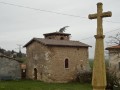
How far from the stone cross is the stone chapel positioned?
28.5m

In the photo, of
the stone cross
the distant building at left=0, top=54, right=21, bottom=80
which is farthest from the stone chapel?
the stone cross

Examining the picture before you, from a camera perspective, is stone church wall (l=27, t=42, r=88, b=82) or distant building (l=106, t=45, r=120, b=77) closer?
distant building (l=106, t=45, r=120, b=77)

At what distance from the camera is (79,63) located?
35.9m

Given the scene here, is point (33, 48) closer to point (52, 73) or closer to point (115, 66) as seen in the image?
point (52, 73)

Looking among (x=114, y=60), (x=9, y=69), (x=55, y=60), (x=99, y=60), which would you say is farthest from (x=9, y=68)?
(x=99, y=60)

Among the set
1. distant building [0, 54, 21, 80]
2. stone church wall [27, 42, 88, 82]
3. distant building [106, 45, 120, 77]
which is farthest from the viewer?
distant building [0, 54, 21, 80]

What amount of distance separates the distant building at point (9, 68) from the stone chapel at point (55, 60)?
6.18 ft

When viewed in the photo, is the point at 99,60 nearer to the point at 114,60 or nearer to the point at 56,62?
the point at 114,60

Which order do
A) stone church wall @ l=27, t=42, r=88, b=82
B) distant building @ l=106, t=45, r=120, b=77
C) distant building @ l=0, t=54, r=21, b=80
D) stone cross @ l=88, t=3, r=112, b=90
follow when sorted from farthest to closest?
distant building @ l=0, t=54, r=21, b=80 → stone church wall @ l=27, t=42, r=88, b=82 → distant building @ l=106, t=45, r=120, b=77 → stone cross @ l=88, t=3, r=112, b=90

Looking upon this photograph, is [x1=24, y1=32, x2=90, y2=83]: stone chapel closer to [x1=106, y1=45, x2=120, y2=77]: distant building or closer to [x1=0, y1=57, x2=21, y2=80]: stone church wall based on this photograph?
[x1=0, y1=57, x2=21, y2=80]: stone church wall

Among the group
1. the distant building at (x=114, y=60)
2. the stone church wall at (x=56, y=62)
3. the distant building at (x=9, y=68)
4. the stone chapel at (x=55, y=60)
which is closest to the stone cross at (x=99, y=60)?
the distant building at (x=114, y=60)

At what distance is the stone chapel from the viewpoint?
109 feet

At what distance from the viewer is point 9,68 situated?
35.5 m

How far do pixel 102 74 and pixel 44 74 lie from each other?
2972cm
